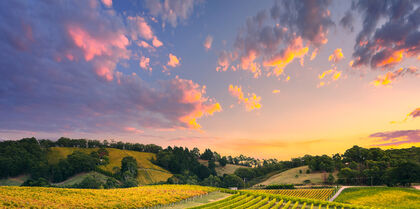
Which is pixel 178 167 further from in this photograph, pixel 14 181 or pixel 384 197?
pixel 384 197

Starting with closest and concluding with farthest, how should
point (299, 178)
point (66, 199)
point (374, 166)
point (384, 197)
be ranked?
point (66, 199) → point (384, 197) → point (374, 166) → point (299, 178)

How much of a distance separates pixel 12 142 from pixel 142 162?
3147 inches

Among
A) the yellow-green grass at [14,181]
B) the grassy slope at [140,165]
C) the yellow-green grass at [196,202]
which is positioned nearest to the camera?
the yellow-green grass at [196,202]

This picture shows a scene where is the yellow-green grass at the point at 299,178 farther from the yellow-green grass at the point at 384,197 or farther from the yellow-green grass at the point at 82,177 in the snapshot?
the yellow-green grass at the point at 82,177

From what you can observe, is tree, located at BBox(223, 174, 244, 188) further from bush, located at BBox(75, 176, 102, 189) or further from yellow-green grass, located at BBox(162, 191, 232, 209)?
bush, located at BBox(75, 176, 102, 189)

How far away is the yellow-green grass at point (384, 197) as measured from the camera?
6631 centimetres

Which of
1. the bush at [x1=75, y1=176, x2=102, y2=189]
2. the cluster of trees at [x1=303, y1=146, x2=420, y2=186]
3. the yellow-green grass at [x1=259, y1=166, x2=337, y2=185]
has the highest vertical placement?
the cluster of trees at [x1=303, y1=146, x2=420, y2=186]

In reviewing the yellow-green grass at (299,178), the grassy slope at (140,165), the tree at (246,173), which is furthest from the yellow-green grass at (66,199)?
the tree at (246,173)

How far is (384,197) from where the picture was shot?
238ft

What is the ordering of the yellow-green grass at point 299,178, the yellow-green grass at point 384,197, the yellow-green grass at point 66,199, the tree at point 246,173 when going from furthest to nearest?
the tree at point 246,173 → the yellow-green grass at point 299,178 → the yellow-green grass at point 384,197 → the yellow-green grass at point 66,199

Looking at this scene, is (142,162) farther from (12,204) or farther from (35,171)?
(12,204)

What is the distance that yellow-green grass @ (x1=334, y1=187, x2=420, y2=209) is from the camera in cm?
6631

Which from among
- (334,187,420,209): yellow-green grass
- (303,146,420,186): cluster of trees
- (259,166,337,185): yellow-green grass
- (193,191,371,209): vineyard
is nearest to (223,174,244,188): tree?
(259,166,337,185): yellow-green grass

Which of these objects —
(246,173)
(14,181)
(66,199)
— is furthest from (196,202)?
(14,181)
